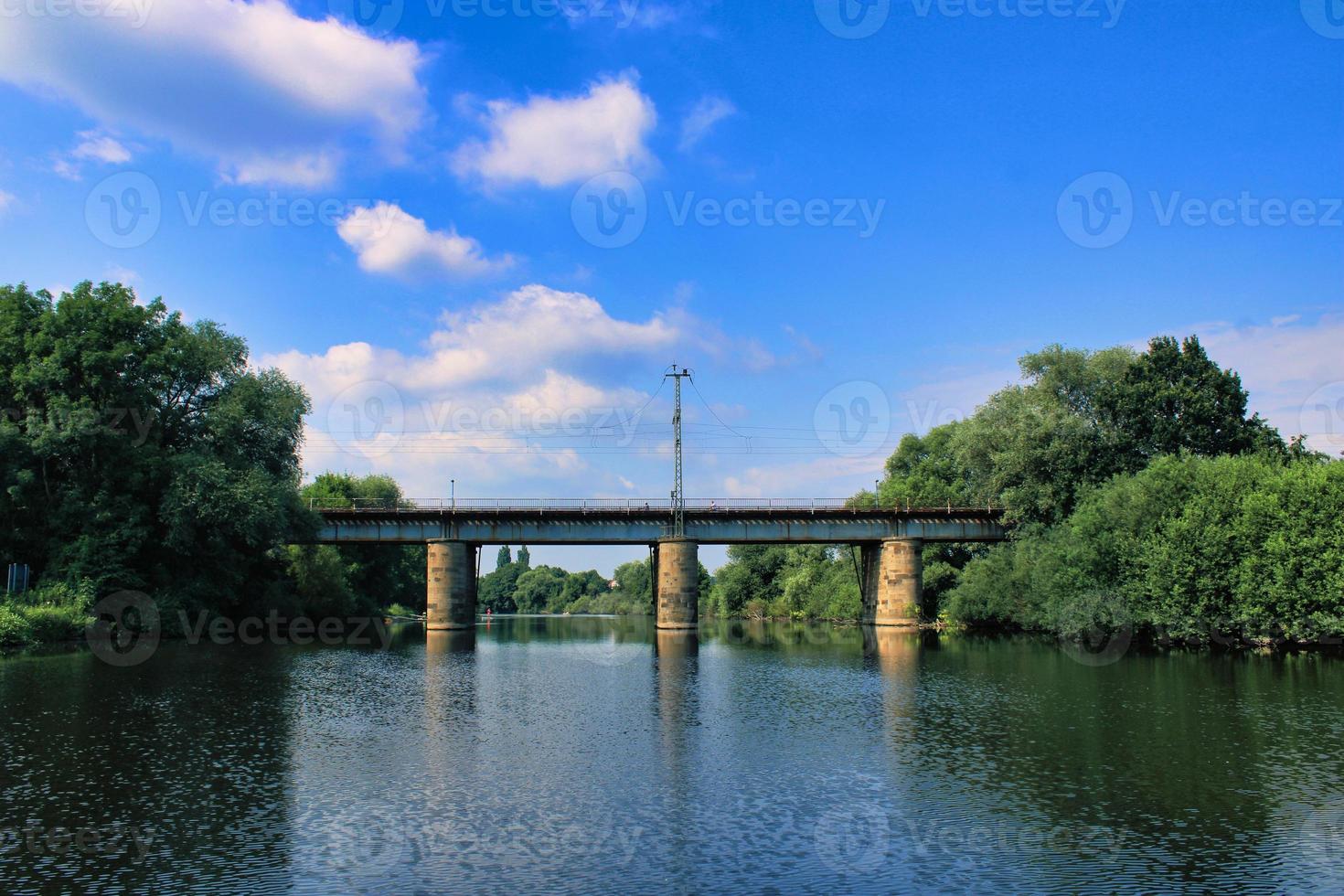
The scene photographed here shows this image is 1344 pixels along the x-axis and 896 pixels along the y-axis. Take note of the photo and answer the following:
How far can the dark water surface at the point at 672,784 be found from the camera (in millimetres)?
15727

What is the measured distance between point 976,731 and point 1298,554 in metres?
33.8

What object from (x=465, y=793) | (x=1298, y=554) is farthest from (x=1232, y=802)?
(x=1298, y=554)

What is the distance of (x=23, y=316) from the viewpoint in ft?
198

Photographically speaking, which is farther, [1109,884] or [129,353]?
[129,353]

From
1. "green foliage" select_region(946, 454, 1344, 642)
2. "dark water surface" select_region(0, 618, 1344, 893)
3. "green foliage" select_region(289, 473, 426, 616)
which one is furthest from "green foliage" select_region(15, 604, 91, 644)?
"green foliage" select_region(946, 454, 1344, 642)

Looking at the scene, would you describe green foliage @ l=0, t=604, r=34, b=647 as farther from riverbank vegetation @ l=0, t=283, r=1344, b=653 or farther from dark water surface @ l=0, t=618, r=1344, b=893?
dark water surface @ l=0, t=618, r=1344, b=893

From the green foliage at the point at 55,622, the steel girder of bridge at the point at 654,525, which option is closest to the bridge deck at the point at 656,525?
the steel girder of bridge at the point at 654,525

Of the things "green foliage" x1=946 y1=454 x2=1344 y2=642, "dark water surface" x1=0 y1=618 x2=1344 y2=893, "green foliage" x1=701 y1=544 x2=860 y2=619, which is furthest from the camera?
"green foliage" x1=701 y1=544 x2=860 y2=619

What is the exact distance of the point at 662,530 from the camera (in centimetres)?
8362

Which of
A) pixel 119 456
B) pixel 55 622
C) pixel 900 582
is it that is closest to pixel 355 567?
pixel 119 456

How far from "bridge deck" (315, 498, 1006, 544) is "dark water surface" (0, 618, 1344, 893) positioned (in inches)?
1636

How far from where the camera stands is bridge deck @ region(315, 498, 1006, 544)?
82.9m

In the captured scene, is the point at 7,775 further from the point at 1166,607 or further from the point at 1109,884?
the point at 1166,607

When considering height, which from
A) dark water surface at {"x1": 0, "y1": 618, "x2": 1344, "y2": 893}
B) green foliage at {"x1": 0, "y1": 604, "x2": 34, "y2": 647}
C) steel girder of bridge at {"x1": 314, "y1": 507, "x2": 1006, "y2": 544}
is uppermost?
steel girder of bridge at {"x1": 314, "y1": 507, "x2": 1006, "y2": 544}
